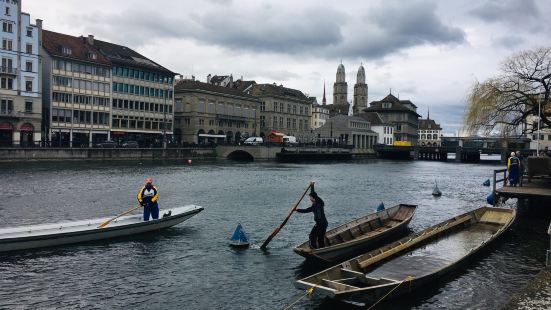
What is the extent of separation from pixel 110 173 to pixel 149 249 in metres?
38.6

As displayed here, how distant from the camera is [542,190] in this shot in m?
28.2

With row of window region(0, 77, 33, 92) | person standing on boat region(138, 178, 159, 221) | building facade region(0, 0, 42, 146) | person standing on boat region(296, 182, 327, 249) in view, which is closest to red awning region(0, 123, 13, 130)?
building facade region(0, 0, 42, 146)

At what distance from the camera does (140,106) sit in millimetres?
101375

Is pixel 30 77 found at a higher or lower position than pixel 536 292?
higher

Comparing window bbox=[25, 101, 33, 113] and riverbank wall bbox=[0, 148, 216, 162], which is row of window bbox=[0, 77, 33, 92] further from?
riverbank wall bbox=[0, 148, 216, 162]

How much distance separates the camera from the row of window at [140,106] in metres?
96.7

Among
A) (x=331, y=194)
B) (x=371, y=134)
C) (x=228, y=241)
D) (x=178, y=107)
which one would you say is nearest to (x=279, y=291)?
(x=228, y=241)

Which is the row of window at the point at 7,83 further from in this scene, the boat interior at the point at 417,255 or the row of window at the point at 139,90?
the boat interior at the point at 417,255

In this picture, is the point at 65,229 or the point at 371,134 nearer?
the point at 65,229

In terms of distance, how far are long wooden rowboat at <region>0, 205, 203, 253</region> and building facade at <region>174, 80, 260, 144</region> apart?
277 ft

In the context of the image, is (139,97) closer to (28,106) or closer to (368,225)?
(28,106)

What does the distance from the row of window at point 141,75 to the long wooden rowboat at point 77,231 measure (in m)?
78.4

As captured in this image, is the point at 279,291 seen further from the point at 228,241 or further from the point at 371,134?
the point at 371,134

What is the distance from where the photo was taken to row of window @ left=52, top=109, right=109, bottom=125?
280 feet
